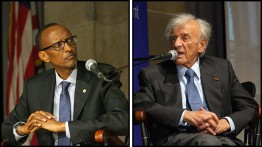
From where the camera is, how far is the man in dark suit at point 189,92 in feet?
10.5

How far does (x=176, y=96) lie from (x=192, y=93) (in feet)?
0.30

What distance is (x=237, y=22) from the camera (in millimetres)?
4637

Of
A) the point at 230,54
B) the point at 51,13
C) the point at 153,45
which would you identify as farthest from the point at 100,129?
the point at 51,13

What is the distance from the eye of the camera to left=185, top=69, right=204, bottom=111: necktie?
3246 millimetres

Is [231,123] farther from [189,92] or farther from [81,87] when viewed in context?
[81,87]

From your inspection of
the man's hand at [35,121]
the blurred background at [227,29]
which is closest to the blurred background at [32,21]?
the blurred background at [227,29]

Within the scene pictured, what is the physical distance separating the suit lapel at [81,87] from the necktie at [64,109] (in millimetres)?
45

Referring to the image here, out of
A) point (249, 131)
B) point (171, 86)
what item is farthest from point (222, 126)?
point (171, 86)

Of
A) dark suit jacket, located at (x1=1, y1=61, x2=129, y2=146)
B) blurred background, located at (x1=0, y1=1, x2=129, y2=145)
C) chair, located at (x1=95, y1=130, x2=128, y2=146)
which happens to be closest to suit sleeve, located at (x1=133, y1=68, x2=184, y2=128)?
dark suit jacket, located at (x1=1, y1=61, x2=129, y2=146)

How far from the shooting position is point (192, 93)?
3275 millimetres

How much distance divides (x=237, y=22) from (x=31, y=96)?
6.55 ft

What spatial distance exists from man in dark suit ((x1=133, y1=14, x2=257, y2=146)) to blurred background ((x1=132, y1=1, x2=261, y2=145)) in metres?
0.49

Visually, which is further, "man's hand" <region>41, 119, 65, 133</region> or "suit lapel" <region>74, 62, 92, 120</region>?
"suit lapel" <region>74, 62, 92, 120</region>

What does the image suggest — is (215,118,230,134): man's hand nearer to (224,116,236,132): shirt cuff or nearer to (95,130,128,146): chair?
(224,116,236,132): shirt cuff
